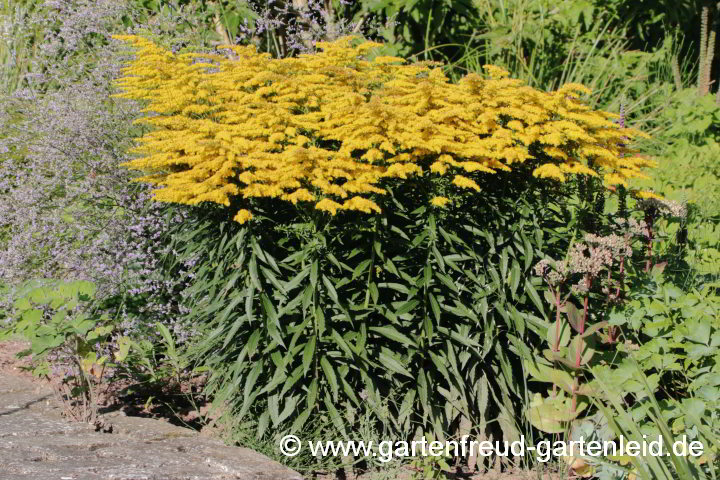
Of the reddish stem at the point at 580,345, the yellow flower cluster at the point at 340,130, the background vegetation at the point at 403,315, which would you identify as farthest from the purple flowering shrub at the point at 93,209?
the reddish stem at the point at 580,345

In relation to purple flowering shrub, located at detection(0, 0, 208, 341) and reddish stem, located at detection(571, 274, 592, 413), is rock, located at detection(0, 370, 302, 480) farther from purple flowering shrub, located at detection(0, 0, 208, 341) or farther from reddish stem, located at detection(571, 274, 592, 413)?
reddish stem, located at detection(571, 274, 592, 413)

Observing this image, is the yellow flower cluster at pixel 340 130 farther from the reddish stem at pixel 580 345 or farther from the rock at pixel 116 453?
the rock at pixel 116 453

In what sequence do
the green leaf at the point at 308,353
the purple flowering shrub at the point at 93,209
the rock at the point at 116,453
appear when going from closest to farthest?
the rock at the point at 116,453 → the green leaf at the point at 308,353 → the purple flowering shrub at the point at 93,209

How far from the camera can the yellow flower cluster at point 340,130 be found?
340cm

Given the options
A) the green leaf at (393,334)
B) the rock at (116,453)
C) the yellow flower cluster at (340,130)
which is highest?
the yellow flower cluster at (340,130)

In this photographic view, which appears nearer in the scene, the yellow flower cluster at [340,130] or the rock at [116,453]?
the rock at [116,453]

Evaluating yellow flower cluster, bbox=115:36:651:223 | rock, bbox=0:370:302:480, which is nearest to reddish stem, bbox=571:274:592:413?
yellow flower cluster, bbox=115:36:651:223

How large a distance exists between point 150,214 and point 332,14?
336cm

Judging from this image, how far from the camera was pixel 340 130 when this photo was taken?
355 cm

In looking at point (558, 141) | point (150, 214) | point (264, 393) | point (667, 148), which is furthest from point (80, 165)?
point (667, 148)

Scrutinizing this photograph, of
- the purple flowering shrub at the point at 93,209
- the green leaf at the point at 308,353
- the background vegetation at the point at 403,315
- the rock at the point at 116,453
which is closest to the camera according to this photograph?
the rock at the point at 116,453

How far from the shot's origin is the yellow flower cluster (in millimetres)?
3400

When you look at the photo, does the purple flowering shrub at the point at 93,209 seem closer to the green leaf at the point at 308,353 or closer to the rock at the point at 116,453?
the rock at the point at 116,453

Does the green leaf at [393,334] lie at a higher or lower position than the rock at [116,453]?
higher
